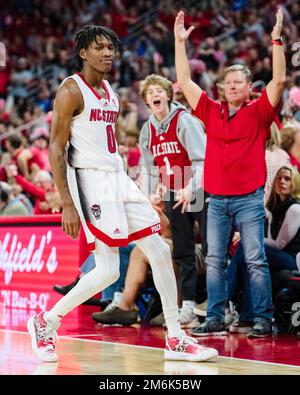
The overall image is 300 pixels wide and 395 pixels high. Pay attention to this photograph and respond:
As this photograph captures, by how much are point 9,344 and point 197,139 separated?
239 cm

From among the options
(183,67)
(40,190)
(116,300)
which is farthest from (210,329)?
(40,190)

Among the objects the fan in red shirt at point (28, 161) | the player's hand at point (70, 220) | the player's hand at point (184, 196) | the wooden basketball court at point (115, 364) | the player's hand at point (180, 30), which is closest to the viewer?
the wooden basketball court at point (115, 364)

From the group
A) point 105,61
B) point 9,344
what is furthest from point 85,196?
point 9,344

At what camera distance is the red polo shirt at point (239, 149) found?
6.96 meters

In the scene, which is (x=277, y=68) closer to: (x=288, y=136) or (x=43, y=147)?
(x=288, y=136)

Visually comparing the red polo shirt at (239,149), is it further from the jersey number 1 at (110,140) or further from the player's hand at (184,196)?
the jersey number 1 at (110,140)

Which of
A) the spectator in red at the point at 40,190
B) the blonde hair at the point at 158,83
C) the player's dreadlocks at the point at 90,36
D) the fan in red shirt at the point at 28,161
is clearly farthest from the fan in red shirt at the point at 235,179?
the fan in red shirt at the point at 28,161

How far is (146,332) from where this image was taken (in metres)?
7.43

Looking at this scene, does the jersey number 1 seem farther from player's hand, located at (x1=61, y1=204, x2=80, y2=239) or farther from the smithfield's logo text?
the smithfield's logo text

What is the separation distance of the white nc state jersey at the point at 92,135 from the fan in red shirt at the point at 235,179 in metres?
1.33

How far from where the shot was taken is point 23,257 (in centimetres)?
1066

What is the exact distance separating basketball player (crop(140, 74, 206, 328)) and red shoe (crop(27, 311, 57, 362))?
2.09 metres

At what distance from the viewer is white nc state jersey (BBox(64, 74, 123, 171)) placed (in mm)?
5746
